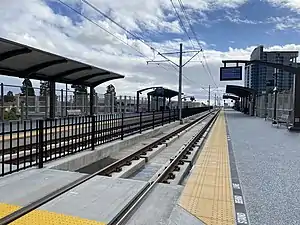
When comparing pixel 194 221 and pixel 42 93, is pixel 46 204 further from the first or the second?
pixel 42 93

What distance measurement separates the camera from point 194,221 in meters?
4.55

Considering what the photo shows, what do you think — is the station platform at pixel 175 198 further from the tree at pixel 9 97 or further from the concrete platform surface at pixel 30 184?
the tree at pixel 9 97

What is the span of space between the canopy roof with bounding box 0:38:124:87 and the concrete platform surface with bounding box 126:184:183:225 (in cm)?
725

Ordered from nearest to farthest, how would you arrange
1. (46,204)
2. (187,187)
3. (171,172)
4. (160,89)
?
(46,204), (187,187), (171,172), (160,89)

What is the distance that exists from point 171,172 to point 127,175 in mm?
1223

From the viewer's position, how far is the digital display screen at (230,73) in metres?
36.8

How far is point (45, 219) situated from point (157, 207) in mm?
1681

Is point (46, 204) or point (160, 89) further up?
point (160, 89)

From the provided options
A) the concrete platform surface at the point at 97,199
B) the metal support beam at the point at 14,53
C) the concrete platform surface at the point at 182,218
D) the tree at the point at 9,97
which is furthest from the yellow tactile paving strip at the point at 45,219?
the tree at the point at 9,97

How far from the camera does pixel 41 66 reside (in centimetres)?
1483

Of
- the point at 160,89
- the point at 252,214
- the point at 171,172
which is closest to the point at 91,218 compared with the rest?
the point at 252,214

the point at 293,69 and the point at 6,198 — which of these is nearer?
the point at 6,198

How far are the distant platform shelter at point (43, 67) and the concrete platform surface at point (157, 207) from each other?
725 cm

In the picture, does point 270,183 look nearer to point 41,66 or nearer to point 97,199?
point 97,199
